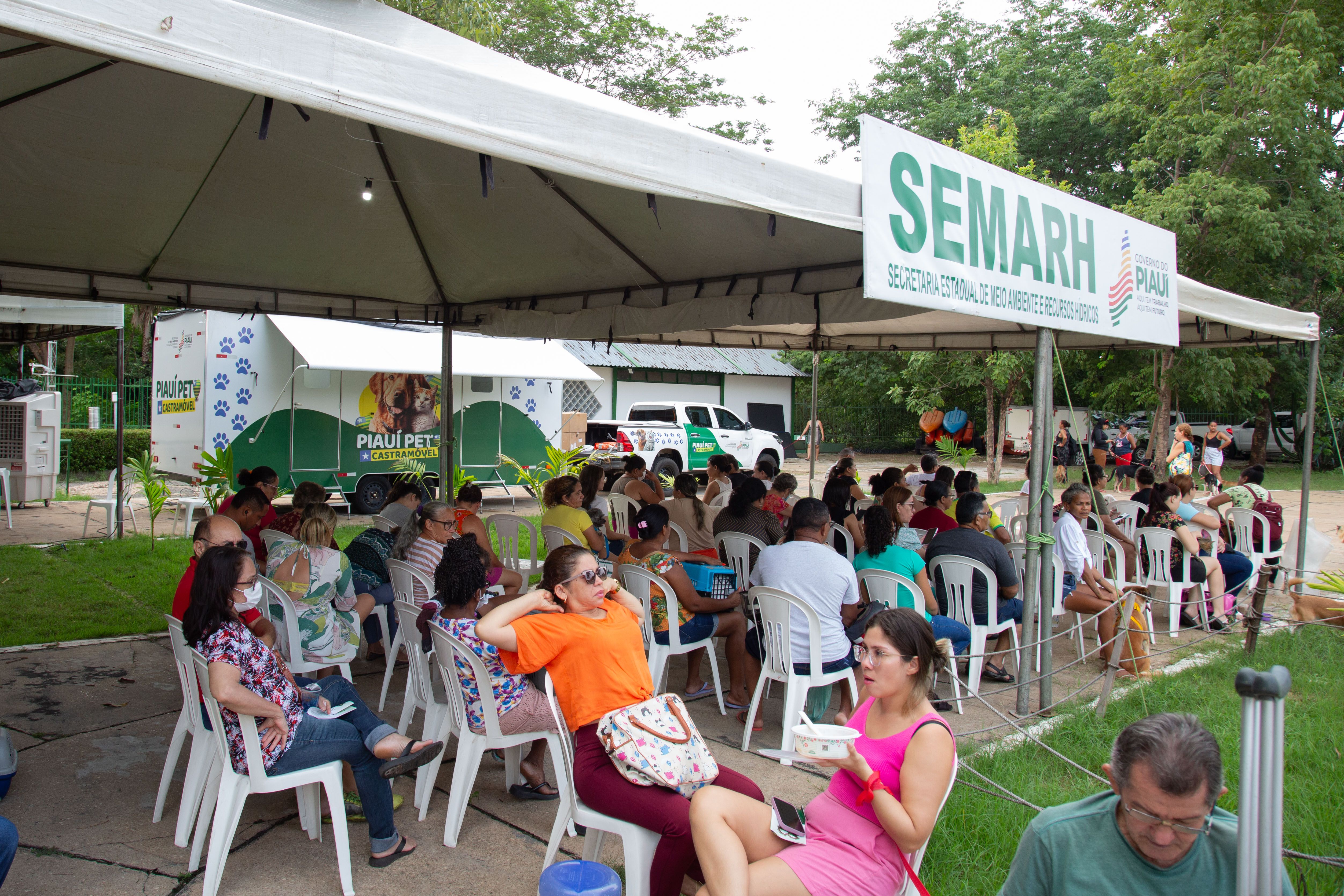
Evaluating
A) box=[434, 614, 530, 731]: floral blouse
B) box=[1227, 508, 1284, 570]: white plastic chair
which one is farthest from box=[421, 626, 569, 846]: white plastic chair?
box=[1227, 508, 1284, 570]: white plastic chair

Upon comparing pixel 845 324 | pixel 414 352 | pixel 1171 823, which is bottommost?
pixel 1171 823

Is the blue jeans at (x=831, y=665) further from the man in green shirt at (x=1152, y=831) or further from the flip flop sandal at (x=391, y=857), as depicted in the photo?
the man in green shirt at (x=1152, y=831)

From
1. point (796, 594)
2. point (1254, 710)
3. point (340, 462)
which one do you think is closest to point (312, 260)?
point (796, 594)

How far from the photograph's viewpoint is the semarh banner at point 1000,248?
3.36 m

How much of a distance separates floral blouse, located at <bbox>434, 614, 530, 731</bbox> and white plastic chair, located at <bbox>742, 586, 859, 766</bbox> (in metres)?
1.35

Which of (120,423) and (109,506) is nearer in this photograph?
(120,423)

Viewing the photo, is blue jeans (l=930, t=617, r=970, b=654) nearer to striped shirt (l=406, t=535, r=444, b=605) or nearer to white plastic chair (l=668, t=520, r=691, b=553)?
white plastic chair (l=668, t=520, r=691, b=553)

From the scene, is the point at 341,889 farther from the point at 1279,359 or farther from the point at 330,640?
the point at 1279,359

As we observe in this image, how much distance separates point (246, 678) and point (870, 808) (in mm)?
2001

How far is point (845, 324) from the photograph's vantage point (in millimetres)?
7578

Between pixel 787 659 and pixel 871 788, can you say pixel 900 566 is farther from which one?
pixel 871 788

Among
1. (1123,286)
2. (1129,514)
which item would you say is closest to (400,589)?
(1123,286)

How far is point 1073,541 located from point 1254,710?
461 cm

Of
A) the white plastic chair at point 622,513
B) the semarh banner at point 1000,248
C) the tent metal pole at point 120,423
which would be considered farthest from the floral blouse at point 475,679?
the tent metal pole at point 120,423
